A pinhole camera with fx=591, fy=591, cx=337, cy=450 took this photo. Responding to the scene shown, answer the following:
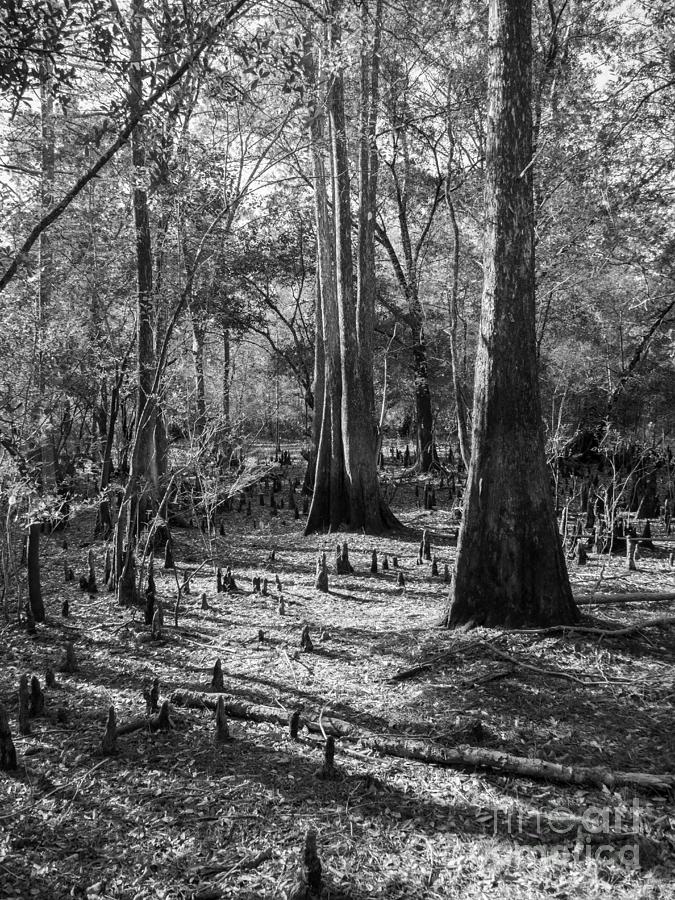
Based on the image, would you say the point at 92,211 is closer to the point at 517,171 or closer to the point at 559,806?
the point at 517,171

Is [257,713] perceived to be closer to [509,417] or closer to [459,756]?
[459,756]

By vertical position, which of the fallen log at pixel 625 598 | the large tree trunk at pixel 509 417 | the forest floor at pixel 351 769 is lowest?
the forest floor at pixel 351 769

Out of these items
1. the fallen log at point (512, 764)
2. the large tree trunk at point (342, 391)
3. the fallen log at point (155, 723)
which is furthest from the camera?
the large tree trunk at point (342, 391)

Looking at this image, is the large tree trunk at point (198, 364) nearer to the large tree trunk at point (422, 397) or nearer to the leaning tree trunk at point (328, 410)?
the leaning tree trunk at point (328, 410)

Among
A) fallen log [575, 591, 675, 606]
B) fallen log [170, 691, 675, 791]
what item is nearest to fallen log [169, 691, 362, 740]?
Answer: fallen log [170, 691, 675, 791]

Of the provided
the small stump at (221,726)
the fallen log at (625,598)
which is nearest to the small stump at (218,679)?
the small stump at (221,726)

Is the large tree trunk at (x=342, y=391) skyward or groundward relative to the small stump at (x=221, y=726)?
skyward

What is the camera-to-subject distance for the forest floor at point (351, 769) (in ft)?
8.27

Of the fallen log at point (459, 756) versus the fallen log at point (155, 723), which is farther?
the fallen log at point (155, 723)

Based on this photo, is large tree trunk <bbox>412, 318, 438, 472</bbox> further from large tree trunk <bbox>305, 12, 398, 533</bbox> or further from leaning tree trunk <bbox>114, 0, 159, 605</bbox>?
leaning tree trunk <bbox>114, 0, 159, 605</bbox>

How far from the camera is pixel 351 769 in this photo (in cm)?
332

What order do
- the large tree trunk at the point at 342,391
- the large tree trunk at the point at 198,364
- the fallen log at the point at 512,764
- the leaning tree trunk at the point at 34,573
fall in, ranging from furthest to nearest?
the large tree trunk at the point at 198,364, the large tree trunk at the point at 342,391, the leaning tree trunk at the point at 34,573, the fallen log at the point at 512,764

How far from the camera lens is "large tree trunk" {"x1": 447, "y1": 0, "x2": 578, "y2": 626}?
15.3ft

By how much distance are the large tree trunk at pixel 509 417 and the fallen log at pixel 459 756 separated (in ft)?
5.01
